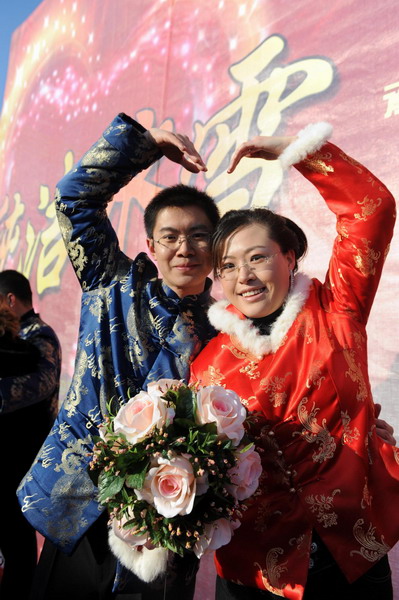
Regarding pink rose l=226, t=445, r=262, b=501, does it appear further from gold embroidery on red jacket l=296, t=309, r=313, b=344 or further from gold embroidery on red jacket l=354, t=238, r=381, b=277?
gold embroidery on red jacket l=354, t=238, r=381, b=277

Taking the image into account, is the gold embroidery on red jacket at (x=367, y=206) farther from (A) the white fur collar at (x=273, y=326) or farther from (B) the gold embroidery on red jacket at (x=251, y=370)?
(B) the gold embroidery on red jacket at (x=251, y=370)

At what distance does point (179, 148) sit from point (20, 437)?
1335 millimetres

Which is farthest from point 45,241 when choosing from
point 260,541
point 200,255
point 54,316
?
point 260,541

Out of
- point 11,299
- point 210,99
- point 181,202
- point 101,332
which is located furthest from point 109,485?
point 210,99

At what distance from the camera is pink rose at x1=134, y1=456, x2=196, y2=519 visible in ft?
2.68

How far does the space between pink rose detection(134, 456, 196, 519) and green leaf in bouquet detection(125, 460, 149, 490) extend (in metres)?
0.01

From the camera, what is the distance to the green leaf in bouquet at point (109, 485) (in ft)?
2.81

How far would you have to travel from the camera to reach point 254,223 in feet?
3.83

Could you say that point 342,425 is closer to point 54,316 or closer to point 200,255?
point 200,255

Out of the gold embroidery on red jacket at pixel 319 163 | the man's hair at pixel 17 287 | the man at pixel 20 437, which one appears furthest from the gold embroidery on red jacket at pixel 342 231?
the man's hair at pixel 17 287

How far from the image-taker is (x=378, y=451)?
3.55ft

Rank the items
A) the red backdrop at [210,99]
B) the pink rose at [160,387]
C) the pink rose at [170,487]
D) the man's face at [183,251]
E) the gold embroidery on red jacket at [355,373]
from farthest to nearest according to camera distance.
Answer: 1. the red backdrop at [210,99]
2. the man's face at [183,251]
3. the gold embroidery on red jacket at [355,373]
4. the pink rose at [160,387]
5. the pink rose at [170,487]

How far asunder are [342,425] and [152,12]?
9.64 feet

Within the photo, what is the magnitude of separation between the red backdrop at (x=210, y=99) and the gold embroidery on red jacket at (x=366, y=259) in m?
0.65
